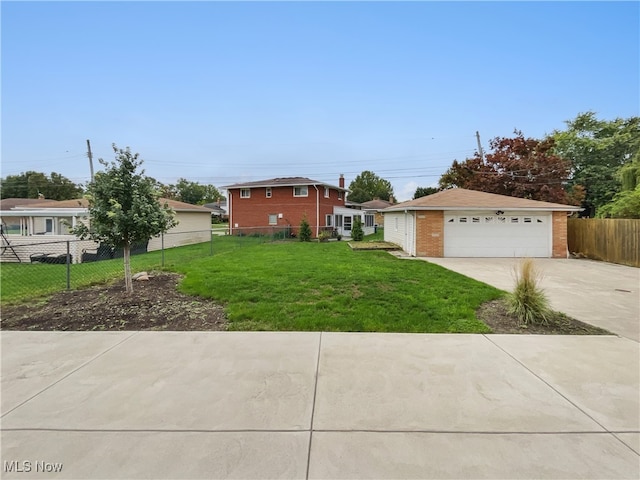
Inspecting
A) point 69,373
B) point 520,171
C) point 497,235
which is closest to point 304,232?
point 497,235

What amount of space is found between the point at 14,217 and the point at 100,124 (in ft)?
23.3

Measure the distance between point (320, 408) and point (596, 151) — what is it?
39.3 metres

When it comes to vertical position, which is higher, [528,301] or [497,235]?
[497,235]

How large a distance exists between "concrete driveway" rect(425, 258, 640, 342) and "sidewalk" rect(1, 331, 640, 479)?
4.48 feet

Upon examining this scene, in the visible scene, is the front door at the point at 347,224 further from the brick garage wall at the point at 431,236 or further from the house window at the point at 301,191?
the brick garage wall at the point at 431,236

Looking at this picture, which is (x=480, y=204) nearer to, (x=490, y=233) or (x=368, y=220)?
(x=490, y=233)

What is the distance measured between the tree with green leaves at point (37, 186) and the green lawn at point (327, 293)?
4710 cm

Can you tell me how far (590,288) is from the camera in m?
8.26

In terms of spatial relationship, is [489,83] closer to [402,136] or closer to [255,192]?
[402,136]

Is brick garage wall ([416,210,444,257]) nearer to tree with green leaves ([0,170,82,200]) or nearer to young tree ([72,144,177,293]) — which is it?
young tree ([72,144,177,293])

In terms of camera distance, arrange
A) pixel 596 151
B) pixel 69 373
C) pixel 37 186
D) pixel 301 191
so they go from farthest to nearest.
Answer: pixel 37 186 < pixel 596 151 < pixel 301 191 < pixel 69 373

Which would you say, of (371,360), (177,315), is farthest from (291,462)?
(177,315)

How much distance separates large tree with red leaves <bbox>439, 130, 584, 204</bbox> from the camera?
77.5 ft

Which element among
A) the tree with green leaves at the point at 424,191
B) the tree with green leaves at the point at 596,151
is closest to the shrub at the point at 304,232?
the tree with green leaves at the point at 596,151
